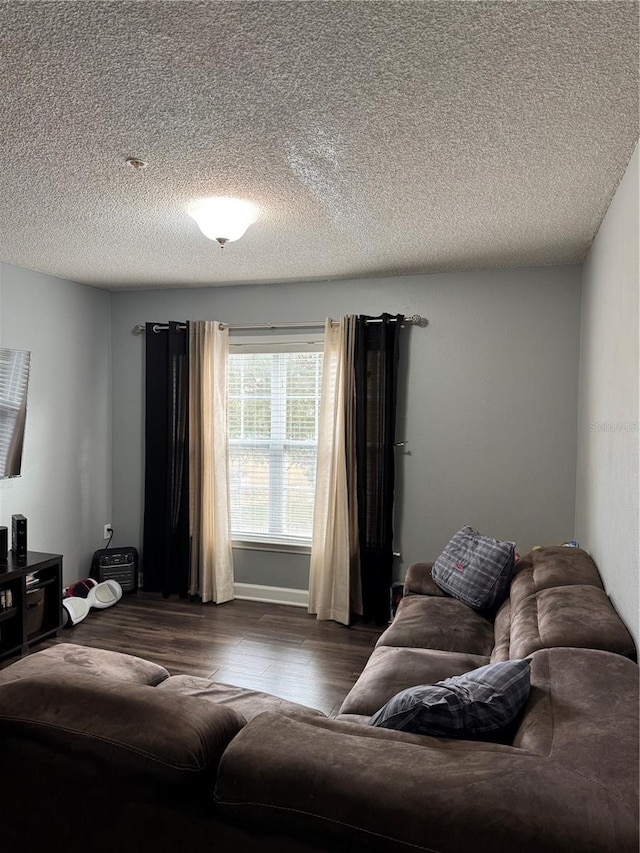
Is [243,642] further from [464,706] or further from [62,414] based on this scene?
[464,706]

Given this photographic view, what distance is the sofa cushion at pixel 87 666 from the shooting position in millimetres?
2354

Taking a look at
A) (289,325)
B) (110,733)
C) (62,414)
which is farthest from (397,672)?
(62,414)

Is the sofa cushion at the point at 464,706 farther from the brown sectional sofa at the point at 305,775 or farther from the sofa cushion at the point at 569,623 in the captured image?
the sofa cushion at the point at 569,623

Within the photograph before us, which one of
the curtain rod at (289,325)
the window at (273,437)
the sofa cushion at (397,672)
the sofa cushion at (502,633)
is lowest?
the sofa cushion at (397,672)

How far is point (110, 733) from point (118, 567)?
3.80 meters

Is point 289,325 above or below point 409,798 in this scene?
above

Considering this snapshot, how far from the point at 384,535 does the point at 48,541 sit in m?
2.61

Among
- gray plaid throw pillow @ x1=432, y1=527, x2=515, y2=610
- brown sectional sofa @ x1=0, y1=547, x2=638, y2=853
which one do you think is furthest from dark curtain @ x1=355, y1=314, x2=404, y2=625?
brown sectional sofa @ x1=0, y1=547, x2=638, y2=853

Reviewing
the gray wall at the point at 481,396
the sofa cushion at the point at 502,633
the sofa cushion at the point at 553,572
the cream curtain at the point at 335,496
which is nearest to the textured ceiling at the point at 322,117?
the gray wall at the point at 481,396

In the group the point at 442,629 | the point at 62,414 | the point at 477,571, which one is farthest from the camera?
the point at 62,414

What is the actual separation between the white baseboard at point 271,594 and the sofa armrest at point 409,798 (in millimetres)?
3499

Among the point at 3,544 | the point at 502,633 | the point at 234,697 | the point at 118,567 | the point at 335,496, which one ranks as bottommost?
the point at 118,567

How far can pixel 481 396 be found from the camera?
4.32 meters

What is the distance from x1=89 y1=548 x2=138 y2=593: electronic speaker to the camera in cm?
497
